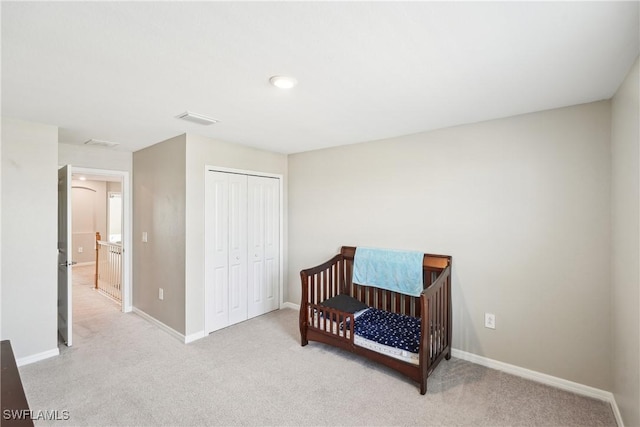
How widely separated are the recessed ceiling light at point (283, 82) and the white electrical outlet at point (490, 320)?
2551 mm

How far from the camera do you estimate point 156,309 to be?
3.67m

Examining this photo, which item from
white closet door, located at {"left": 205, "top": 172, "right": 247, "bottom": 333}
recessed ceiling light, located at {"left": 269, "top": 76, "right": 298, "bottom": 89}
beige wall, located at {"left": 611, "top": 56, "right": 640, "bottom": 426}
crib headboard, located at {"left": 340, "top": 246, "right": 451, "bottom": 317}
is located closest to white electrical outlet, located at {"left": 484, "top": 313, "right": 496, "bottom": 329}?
crib headboard, located at {"left": 340, "top": 246, "right": 451, "bottom": 317}

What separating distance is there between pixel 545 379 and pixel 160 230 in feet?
13.3

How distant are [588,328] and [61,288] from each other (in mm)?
5031

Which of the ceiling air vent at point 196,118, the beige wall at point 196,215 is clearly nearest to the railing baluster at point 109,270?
the beige wall at point 196,215

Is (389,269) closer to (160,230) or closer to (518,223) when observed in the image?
(518,223)

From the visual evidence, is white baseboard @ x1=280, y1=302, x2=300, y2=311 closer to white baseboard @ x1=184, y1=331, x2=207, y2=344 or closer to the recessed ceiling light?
white baseboard @ x1=184, y1=331, x2=207, y2=344

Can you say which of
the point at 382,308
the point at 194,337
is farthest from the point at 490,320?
the point at 194,337

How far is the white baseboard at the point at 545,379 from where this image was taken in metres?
2.24

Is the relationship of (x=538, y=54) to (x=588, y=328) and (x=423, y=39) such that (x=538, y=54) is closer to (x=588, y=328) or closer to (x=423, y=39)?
(x=423, y=39)

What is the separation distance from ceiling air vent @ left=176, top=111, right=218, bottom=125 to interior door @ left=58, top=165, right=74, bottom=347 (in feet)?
4.99

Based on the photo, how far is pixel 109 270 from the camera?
16.9ft

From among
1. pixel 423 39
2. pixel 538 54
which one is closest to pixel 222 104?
pixel 423 39

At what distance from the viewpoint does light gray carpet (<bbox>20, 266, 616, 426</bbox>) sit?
207 centimetres
